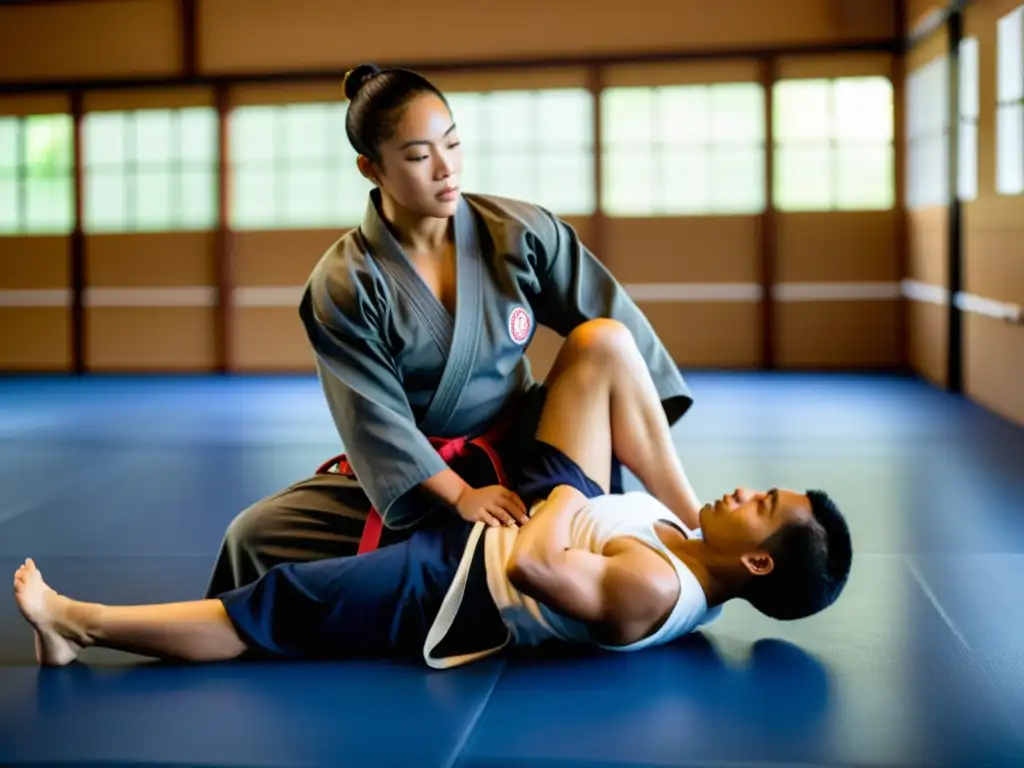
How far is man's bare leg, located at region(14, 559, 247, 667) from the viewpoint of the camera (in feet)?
8.32

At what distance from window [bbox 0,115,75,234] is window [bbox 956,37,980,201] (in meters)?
6.21

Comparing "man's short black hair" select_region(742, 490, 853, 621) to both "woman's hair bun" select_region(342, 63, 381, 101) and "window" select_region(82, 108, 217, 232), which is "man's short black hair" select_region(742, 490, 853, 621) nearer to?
"woman's hair bun" select_region(342, 63, 381, 101)

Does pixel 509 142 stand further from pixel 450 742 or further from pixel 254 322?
pixel 450 742

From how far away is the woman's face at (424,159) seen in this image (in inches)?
107

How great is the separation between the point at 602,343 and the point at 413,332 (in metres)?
0.40

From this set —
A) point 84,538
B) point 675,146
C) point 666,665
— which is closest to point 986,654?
point 666,665

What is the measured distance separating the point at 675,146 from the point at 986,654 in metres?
7.04

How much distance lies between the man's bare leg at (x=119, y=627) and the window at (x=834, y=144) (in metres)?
7.22

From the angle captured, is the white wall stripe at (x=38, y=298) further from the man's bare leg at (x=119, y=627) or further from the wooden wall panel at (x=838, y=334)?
the man's bare leg at (x=119, y=627)

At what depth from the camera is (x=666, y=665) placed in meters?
2.56

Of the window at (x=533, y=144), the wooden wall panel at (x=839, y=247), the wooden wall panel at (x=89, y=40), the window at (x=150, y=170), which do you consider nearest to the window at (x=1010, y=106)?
the wooden wall panel at (x=839, y=247)

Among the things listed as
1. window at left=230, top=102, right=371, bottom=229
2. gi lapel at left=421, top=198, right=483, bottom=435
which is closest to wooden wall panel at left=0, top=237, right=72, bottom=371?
window at left=230, top=102, right=371, bottom=229

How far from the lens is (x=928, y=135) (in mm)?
8305

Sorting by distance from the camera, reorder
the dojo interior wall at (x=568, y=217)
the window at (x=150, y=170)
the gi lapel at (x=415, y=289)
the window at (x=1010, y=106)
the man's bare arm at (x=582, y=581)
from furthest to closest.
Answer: the window at (x=150, y=170)
the dojo interior wall at (x=568, y=217)
the window at (x=1010, y=106)
the gi lapel at (x=415, y=289)
the man's bare arm at (x=582, y=581)
